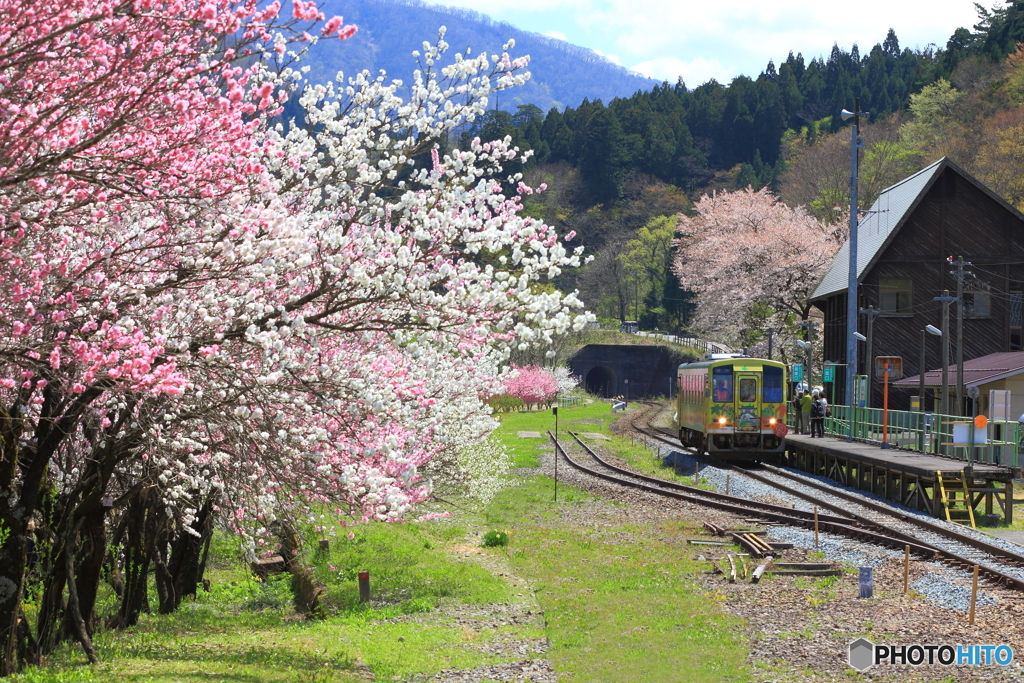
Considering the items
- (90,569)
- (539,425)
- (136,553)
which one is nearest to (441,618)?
(136,553)

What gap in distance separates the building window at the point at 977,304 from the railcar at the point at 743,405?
13.7 m

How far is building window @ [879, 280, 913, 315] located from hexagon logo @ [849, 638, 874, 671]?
31.7 meters

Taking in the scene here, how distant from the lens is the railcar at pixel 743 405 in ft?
98.1

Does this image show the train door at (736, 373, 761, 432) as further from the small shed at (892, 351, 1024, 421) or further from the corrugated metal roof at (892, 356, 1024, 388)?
the corrugated metal roof at (892, 356, 1024, 388)

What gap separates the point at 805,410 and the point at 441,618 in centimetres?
2344

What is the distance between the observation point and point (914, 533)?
16672 mm

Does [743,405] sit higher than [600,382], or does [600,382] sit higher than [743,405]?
[600,382]

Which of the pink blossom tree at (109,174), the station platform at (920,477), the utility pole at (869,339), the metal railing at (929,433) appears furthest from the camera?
the utility pole at (869,339)

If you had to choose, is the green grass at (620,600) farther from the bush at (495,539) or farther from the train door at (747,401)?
the train door at (747,401)

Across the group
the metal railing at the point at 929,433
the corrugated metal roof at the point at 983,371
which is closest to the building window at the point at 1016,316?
the corrugated metal roof at the point at 983,371

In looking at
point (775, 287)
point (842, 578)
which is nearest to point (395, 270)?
point (842, 578)

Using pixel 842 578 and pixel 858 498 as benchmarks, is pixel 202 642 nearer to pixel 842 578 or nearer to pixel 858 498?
pixel 842 578

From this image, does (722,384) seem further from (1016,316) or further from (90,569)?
(90,569)

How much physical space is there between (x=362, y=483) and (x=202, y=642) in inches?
152
